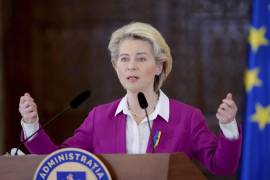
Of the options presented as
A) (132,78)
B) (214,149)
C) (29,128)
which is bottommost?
(214,149)

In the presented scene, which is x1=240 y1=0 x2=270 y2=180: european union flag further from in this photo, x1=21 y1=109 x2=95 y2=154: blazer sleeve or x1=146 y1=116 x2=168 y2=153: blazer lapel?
x1=21 y1=109 x2=95 y2=154: blazer sleeve

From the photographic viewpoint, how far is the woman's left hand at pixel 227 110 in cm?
205

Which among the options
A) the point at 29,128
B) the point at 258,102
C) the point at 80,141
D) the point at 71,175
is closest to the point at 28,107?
the point at 29,128

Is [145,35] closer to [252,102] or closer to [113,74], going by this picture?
[252,102]

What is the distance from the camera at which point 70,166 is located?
1847 millimetres

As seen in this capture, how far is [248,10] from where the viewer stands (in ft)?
13.4

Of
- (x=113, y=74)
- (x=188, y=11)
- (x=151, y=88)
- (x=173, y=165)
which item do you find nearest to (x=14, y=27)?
(x=113, y=74)

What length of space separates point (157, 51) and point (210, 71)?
1764 mm

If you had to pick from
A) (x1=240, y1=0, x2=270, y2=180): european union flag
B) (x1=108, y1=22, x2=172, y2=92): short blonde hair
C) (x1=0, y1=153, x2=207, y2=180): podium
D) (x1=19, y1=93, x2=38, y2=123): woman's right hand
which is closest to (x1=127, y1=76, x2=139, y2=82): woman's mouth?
(x1=108, y1=22, x2=172, y2=92): short blonde hair

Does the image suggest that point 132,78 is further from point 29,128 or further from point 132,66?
point 29,128

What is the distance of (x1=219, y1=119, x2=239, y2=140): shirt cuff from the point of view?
2104 mm

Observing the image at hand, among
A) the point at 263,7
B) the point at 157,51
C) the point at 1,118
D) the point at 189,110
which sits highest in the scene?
the point at 263,7

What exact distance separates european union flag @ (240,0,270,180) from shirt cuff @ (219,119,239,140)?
3.81ft

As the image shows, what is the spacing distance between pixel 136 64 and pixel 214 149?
18.4 inches
